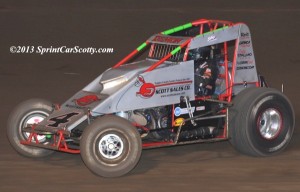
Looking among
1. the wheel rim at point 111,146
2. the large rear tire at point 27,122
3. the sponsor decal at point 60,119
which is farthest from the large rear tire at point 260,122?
the large rear tire at point 27,122

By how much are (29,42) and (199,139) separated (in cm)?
770

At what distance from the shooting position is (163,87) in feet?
26.2

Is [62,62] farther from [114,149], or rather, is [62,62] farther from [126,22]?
[114,149]

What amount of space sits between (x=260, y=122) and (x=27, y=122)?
2.52 metres

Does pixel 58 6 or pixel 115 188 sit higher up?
pixel 58 6

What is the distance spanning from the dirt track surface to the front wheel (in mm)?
116

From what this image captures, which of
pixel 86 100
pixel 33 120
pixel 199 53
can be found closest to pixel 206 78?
pixel 199 53

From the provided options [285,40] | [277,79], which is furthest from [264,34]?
[277,79]

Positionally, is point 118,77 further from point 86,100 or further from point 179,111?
point 179,111

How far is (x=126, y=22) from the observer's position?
15.7 m

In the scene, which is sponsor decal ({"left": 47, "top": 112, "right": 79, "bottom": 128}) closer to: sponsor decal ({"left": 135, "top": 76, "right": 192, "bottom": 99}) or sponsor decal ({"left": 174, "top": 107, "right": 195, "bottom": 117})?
sponsor decal ({"left": 135, "top": 76, "right": 192, "bottom": 99})

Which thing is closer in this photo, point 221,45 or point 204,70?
point 204,70

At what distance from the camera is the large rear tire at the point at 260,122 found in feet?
26.8

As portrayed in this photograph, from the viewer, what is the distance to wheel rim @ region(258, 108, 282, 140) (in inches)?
331
